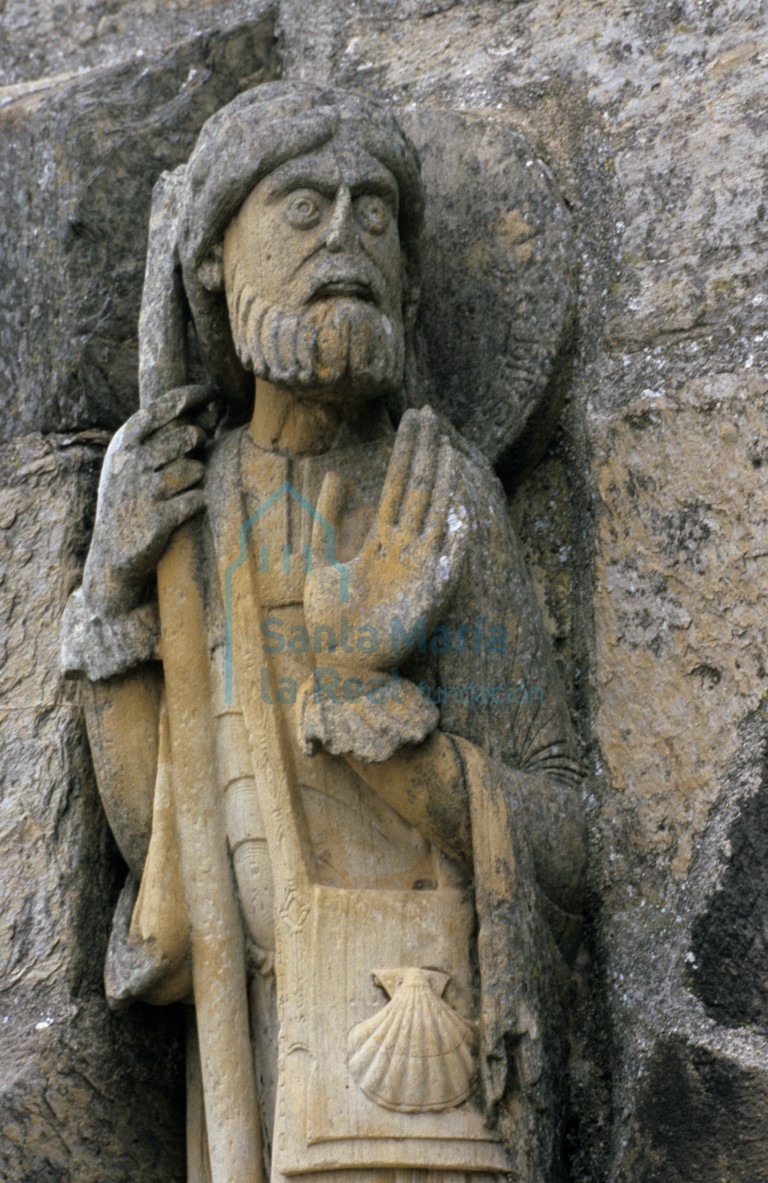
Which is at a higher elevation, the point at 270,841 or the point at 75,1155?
the point at 270,841

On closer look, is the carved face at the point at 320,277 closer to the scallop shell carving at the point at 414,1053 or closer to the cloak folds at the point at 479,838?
the cloak folds at the point at 479,838

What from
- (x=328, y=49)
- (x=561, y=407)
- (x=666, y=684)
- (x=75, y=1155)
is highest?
(x=328, y=49)

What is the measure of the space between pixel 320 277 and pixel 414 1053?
106 cm

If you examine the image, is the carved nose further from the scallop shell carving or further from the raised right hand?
the scallop shell carving

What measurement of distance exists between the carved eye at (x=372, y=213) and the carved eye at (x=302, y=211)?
68mm

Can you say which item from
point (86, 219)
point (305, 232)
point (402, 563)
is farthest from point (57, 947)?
point (86, 219)

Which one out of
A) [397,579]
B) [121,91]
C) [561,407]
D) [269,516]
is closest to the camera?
[397,579]

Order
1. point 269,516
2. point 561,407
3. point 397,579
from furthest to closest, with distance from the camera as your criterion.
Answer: point 561,407 < point 269,516 < point 397,579

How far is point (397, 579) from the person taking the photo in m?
3.02

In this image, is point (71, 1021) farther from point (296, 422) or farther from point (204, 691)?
point (296, 422)

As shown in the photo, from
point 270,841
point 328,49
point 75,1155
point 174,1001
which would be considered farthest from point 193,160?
point 75,1155

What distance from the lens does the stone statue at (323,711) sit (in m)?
2.95

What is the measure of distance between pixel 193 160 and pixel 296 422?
1.35 ft

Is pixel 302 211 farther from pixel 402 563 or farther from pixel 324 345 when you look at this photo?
pixel 402 563
